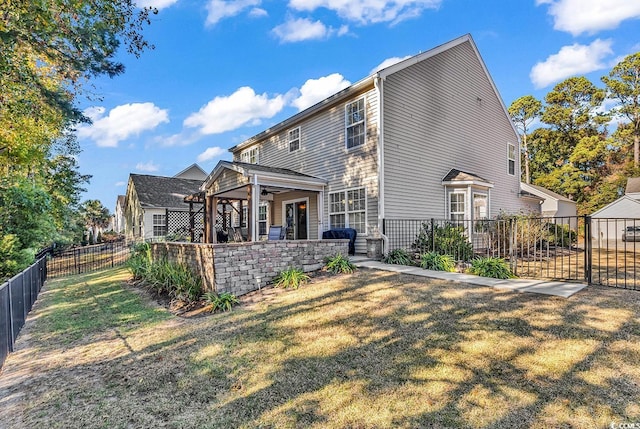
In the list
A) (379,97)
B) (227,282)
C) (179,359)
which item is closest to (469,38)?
(379,97)

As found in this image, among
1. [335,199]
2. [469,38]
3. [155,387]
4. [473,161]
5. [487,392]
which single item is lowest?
[155,387]

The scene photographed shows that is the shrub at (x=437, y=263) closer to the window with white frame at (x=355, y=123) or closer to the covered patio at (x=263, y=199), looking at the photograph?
the covered patio at (x=263, y=199)

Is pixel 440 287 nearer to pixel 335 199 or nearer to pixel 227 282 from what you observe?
pixel 227 282

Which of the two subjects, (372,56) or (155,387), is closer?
(155,387)

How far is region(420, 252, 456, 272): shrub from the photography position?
338 inches

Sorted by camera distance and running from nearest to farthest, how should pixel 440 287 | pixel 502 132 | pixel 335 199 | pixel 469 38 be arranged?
pixel 440 287 → pixel 335 199 → pixel 469 38 → pixel 502 132

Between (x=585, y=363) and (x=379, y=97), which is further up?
(x=379, y=97)

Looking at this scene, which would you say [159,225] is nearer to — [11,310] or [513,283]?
[11,310]

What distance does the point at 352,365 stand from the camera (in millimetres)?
3912

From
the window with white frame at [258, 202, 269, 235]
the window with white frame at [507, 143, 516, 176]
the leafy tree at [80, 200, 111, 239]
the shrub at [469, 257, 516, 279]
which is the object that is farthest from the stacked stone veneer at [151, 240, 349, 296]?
the leafy tree at [80, 200, 111, 239]

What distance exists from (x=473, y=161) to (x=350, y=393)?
12923 millimetres

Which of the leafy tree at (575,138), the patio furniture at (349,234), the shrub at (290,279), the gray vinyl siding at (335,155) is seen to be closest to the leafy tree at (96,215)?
the gray vinyl siding at (335,155)

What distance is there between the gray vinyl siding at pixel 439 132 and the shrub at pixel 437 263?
2165mm

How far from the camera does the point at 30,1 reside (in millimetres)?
5891
